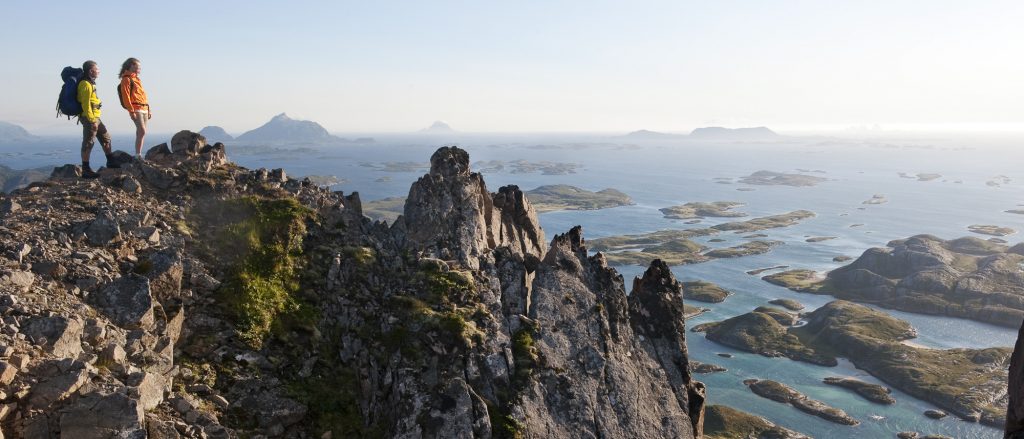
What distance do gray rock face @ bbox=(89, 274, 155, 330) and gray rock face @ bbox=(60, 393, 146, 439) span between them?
425 cm

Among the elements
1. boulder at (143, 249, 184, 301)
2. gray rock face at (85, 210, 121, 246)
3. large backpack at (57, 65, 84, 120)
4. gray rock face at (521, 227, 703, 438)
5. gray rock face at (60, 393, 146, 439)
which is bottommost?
gray rock face at (521, 227, 703, 438)

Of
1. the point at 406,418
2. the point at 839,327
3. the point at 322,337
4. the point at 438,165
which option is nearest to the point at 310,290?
the point at 322,337

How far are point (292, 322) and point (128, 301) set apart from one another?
544 cm

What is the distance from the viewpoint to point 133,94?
27578 mm

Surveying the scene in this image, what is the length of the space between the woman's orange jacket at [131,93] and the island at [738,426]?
10293 cm

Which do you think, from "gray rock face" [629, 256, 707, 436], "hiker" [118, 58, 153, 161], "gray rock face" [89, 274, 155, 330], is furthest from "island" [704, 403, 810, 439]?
"gray rock face" [89, 274, 155, 330]

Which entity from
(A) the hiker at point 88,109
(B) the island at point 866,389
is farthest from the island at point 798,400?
(A) the hiker at point 88,109

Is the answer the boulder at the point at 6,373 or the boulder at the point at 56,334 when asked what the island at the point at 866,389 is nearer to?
the boulder at the point at 56,334

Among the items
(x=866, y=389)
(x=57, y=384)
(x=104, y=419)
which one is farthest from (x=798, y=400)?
(x=57, y=384)

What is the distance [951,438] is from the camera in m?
116

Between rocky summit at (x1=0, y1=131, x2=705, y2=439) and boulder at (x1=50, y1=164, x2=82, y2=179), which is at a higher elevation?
boulder at (x1=50, y1=164, x2=82, y2=179)

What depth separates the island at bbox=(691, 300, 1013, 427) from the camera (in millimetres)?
132375

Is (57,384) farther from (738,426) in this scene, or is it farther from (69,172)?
(738,426)

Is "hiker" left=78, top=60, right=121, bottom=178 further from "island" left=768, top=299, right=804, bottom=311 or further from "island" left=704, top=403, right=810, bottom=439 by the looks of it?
"island" left=768, top=299, right=804, bottom=311
